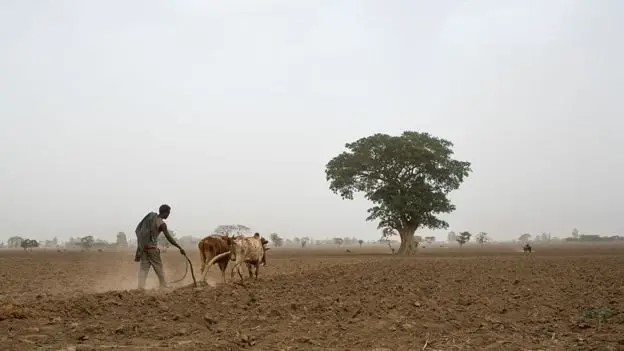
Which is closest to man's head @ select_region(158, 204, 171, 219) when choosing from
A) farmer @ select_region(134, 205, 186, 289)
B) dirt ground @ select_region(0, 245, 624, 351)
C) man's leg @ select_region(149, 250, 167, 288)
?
farmer @ select_region(134, 205, 186, 289)

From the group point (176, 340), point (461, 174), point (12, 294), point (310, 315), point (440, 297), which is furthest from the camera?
point (461, 174)

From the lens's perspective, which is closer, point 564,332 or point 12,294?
point 564,332

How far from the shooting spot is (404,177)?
42312mm

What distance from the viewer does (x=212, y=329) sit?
790cm

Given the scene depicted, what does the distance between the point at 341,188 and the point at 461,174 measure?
9394 mm

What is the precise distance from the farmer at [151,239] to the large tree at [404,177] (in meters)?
29.8

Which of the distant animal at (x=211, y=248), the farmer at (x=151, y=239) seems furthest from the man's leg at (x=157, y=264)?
the distant animal at (x=211, y=248)

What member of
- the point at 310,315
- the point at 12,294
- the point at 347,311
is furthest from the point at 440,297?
the point at 12,294

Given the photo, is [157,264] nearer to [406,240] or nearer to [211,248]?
[211,248]

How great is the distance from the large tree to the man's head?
29.7 metres

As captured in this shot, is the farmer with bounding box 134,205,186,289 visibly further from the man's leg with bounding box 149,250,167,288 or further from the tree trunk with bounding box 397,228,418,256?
the tree trunk with bounding box 397,228,418,256

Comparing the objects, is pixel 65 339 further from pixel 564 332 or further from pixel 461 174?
pixel 461 174

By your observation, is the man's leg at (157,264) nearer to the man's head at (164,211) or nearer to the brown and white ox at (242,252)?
the man's head at (164,211)

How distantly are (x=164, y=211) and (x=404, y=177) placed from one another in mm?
31953
